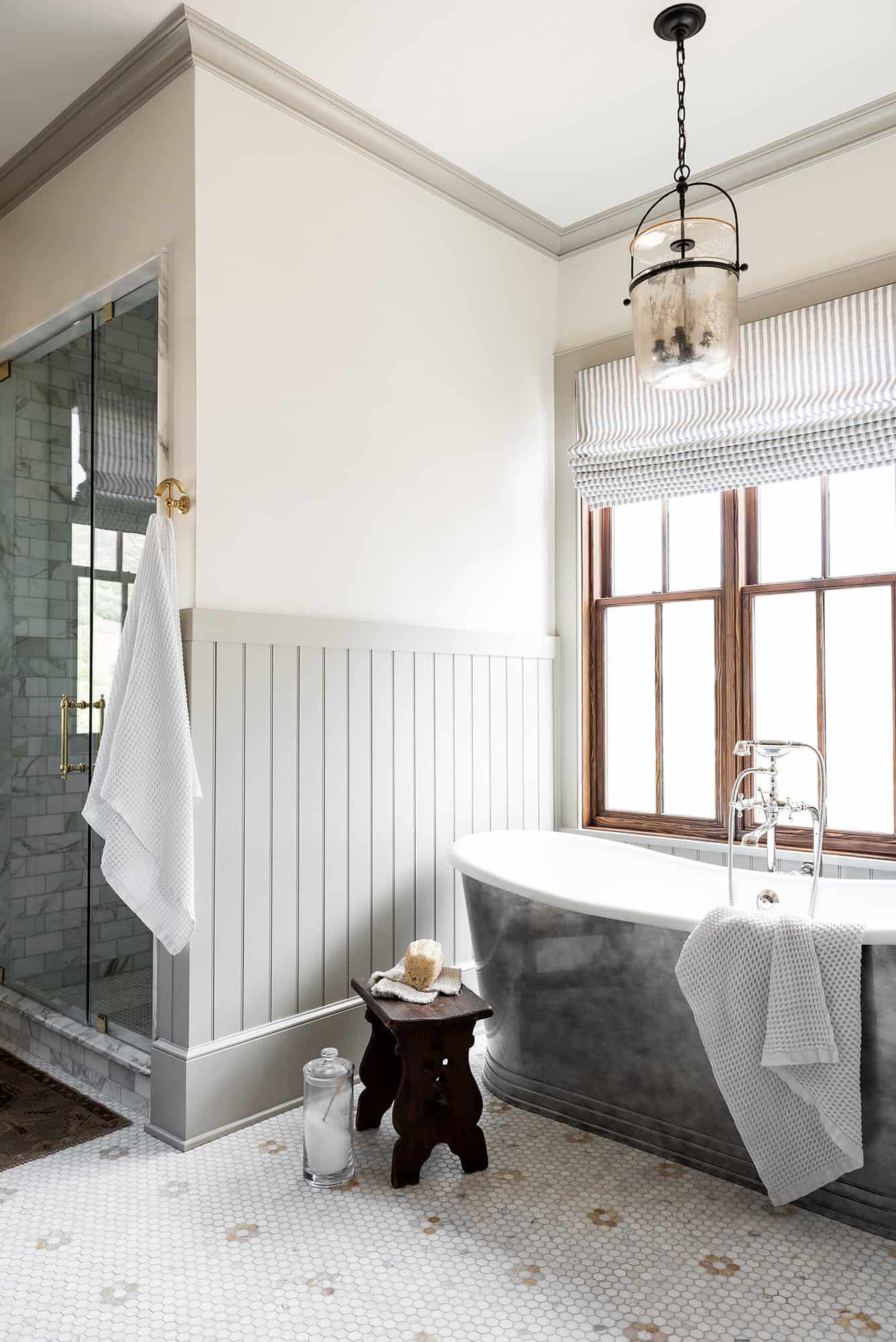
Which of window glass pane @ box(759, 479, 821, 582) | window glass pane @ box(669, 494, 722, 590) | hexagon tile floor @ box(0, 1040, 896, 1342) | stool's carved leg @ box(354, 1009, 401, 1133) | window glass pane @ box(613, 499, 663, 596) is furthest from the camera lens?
window glass pane @ box(613, 499, 663, 596)

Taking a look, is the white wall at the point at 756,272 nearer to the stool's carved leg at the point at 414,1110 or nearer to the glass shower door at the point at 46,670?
the stool's carved leg at the point at 414,1110

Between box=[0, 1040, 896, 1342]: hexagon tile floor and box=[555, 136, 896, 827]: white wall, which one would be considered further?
box=[555, 136, 896, 827]: white wall

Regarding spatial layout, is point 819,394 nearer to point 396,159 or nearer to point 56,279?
point 396,159

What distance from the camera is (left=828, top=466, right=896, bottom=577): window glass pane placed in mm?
3002

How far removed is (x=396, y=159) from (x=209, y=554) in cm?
151

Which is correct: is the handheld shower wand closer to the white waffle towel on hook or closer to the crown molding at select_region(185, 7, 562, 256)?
the white waffle towel on hook

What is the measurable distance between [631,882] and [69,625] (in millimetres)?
1972

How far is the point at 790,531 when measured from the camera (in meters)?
3.23

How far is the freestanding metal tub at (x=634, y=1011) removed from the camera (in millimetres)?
1989

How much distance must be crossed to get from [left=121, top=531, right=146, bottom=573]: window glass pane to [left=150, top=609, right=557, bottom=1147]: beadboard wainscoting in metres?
0.50

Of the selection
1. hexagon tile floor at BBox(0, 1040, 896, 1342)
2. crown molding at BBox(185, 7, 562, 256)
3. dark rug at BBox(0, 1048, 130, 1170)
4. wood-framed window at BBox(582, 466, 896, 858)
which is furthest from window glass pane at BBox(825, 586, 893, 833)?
dark rug at BBox(0, 1048, 130, 1170)

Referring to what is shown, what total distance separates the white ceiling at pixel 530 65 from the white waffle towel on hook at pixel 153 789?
1.52 meters

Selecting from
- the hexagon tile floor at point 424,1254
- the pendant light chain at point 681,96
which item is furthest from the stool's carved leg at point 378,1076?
the pendant light chain at point 681,96

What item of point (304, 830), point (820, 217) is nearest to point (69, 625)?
point (304, 830)
